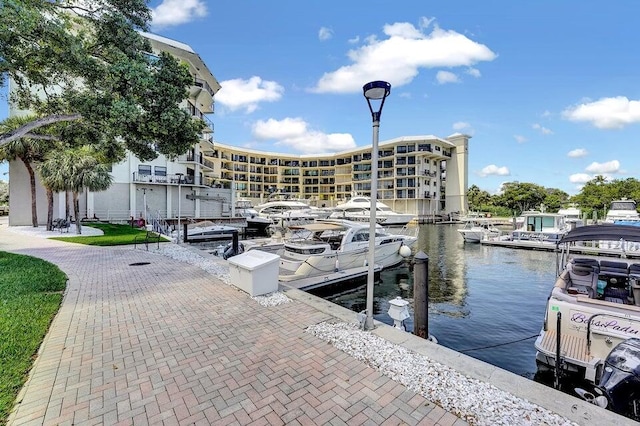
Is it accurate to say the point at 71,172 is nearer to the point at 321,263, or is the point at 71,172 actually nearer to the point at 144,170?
the point at 144,170

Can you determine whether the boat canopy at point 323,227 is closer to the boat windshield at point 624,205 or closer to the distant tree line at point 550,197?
the boat windshield at point 624,205

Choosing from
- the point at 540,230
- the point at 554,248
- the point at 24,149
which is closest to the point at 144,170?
the point at 24,149

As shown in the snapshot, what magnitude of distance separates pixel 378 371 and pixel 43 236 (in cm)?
2431

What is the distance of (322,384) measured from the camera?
12.7ft

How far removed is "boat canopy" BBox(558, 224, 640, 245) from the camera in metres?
7.08

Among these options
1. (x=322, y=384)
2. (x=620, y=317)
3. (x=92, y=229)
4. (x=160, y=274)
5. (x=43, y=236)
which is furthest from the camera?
(x=92, y=229)

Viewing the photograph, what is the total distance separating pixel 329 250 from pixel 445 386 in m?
8.59

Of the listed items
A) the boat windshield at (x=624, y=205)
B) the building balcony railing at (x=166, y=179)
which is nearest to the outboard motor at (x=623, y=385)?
the building balcony railing at (x=166, y=179)

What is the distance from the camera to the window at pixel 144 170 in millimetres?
33062

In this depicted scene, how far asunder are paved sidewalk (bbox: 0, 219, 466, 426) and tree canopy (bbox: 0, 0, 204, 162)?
6.42 m

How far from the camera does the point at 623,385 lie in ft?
12.4

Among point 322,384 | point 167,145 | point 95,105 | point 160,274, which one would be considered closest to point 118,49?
point 95,105

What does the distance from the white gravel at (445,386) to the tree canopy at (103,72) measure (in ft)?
32.4

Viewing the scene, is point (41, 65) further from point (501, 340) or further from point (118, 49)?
point (501, 340)
